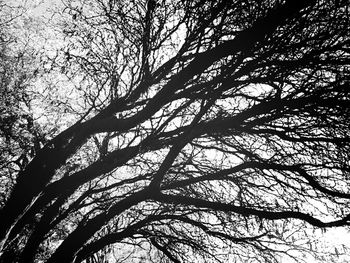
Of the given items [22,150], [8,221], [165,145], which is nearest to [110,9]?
[165,145]

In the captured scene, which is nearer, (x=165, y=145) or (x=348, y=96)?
(x=348, y=96)

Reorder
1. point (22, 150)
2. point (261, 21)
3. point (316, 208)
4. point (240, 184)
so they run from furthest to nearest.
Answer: point (22, 150) < point (240, 184) < point (316, 208) < point (261, 21)

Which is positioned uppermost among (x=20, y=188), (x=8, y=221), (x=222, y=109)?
(x=222, y=109)

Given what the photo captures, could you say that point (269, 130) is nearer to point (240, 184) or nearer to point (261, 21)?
point (240, 184)

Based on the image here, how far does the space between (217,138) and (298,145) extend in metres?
1.62

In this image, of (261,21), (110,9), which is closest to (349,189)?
(261,21)

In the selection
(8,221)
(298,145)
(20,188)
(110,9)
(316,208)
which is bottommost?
(8,221)

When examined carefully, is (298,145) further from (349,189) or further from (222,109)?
(222,109)

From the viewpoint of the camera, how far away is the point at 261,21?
3.54m

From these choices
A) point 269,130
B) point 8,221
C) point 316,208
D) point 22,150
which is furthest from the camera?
point 22,150

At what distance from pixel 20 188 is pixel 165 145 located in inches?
118

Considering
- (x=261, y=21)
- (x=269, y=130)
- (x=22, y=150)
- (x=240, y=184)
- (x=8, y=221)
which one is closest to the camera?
(x=261, y=21)

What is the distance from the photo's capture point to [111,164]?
4949 mm

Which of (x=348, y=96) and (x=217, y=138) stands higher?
(x=217, y=138)
